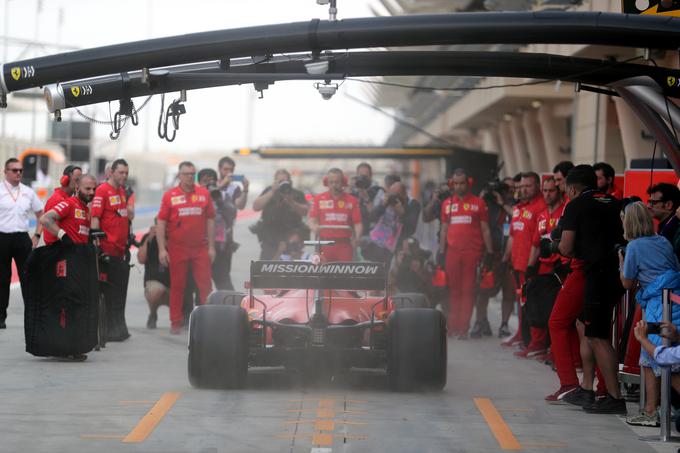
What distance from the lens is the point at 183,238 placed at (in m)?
14.6

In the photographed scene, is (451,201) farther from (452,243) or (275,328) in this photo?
(275,328)

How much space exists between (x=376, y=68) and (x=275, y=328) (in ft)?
7.64

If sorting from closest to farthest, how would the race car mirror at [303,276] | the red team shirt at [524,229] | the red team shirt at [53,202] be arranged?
the race car mirror at [303,276]
the red team shirt at [53,202]
the red team shirt at [524,229]

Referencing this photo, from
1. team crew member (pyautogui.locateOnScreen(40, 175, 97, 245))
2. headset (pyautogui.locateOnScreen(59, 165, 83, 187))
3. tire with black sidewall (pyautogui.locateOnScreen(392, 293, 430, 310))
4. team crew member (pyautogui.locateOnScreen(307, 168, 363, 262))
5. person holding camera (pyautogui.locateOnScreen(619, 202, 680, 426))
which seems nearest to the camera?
person holding camera (pyautogui.locateOnScreen(619, 202, 680, 426))

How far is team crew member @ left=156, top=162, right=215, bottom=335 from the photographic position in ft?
48.0

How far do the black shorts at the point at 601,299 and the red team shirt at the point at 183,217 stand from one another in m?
6.19

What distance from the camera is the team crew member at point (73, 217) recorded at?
1202 centimetres

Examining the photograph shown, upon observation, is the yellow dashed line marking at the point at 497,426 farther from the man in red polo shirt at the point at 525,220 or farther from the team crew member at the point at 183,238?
the team crew member at the point at 183,238

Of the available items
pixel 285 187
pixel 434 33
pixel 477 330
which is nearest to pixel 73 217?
pixel 285 187

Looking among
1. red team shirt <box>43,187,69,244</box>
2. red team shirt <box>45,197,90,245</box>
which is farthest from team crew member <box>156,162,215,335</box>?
red team shirt <box>45,197,90,245</box>

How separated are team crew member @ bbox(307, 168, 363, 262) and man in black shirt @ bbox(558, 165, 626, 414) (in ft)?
18.4

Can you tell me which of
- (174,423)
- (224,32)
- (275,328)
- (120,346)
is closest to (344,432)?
(174,423)

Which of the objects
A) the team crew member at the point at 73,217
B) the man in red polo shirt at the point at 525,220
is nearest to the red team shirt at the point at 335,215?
the man in red polo shirt at the point at 525,220

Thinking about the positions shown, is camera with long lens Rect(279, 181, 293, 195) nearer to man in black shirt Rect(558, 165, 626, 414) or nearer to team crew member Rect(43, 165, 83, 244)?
team crew member Rect(43, 165, 83, 244)
